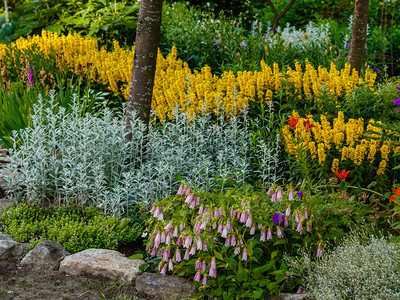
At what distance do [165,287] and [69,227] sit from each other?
104cm

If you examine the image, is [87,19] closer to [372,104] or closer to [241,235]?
[372,104]

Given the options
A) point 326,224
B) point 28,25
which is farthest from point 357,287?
point 28,25

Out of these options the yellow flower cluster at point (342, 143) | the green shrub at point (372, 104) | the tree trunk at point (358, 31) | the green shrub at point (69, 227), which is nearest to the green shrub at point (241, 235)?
the green shrub at point (69, 227)

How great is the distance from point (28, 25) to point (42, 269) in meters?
7.64

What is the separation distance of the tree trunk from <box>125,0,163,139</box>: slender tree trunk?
250 cm

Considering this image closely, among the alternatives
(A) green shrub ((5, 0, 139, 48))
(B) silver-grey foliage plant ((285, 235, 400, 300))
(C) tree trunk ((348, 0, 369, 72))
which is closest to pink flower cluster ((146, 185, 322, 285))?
(B) silver-grey foliage plant ((285, 235, 400, 300))

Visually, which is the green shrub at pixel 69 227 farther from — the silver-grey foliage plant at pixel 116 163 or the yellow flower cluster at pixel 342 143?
the yellow flower cluster at pixel 342 143

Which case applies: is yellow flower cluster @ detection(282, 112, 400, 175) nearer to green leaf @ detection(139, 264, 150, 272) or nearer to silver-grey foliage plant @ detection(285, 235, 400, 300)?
silver-grey foliage plant @ detection(285, 235, 400, 300)

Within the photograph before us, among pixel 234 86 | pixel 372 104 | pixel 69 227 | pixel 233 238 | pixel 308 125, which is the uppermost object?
pixel 234 86

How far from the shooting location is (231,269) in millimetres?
3197

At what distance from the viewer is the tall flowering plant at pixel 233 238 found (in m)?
2.97

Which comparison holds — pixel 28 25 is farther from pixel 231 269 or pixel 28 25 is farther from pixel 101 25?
pixel 231 269

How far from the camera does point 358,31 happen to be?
234 inches

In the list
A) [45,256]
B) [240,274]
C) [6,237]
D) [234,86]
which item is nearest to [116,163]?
[6,237]
